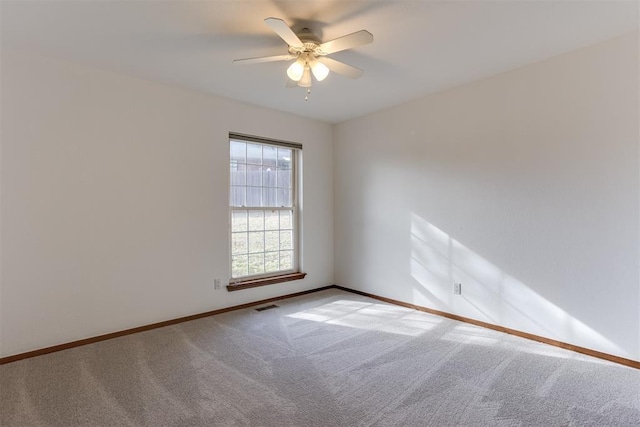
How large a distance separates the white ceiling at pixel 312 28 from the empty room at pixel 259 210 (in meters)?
0.02

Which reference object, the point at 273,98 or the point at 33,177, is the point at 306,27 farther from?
the point at 33,177

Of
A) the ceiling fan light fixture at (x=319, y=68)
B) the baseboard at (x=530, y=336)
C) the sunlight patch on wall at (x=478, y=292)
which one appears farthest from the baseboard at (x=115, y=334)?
the ceiling fan light fixture at (x=319, y=68)

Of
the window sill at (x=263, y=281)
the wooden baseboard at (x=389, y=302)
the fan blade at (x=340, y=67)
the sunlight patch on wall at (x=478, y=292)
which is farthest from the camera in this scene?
the window sill at (x=263, y=281)

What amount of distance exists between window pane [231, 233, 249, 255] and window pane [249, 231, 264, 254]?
0.25 feet

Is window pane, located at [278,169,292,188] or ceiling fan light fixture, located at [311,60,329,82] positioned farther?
window pane, located at [278,169,292,188]

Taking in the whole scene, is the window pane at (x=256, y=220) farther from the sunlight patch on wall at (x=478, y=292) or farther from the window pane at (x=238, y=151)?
the sunlight patch on wall at (x=478, y=292)

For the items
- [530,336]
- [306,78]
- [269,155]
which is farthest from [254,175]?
[530,336]

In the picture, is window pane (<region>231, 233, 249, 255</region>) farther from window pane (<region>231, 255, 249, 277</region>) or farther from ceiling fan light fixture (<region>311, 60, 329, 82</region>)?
ceiling fan light fixture (<region>311, 60, 329, 82</region>)

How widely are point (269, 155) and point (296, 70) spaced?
197cm

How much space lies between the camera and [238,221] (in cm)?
401

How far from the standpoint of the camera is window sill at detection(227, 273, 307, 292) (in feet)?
12.7

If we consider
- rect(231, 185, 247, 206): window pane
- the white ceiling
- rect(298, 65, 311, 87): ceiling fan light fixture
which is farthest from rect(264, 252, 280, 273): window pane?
rect(298, 65, 311, 87): ceiling fan light fixture

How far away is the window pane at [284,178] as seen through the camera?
443 cm

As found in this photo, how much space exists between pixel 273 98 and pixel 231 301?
7.99 ft
